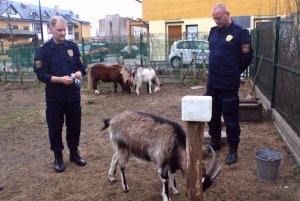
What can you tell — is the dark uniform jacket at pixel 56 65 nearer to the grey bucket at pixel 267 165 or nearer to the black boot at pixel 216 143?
the black boot at pixel 216 143

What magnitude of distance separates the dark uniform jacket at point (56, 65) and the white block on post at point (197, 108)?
2.49 meters

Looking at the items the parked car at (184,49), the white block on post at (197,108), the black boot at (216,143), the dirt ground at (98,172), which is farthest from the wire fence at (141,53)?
the white block on post at (197,108)

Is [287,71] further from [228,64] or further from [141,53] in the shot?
[141,53]

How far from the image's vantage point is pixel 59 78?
4207 mm

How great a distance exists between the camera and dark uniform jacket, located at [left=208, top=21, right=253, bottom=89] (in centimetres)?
428

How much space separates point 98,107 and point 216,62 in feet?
17.5

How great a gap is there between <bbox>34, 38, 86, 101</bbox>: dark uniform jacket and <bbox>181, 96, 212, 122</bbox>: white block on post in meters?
2.49

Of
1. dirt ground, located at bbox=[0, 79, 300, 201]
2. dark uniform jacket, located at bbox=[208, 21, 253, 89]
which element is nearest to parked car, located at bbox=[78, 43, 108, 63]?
dirt ground, located at bbox=[0, 79, 300, 201]

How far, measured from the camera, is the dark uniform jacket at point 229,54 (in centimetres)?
428

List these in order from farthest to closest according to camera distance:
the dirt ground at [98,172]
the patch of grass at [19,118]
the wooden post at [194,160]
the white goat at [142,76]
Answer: the white goat at [142,76] → the patch of grass at [19,118] → the dirt ground at [98,172] → the wooden post at [194,160]

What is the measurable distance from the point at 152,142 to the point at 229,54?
173cm

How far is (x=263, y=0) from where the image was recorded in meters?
20.5

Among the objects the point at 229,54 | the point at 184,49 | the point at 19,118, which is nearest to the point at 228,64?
the point at 229,54

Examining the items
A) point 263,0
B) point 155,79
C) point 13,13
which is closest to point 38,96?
point 155,79
